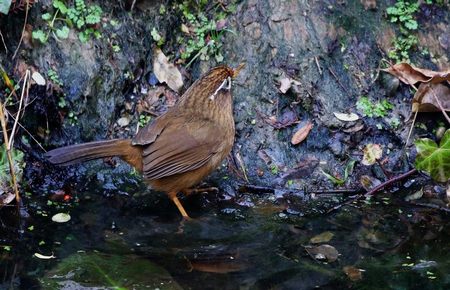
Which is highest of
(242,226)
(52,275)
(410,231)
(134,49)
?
(134,49)

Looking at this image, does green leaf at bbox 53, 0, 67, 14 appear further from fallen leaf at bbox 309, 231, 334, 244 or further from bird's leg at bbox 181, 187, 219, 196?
fallen leaf at bbox 309, 231, 334, 244

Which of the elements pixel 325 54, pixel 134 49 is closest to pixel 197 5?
pixel 134 49

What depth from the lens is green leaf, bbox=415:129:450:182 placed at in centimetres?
564

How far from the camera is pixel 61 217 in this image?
17.7ft

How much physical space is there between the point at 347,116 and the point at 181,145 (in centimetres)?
154

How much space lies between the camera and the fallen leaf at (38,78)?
19.5 ft

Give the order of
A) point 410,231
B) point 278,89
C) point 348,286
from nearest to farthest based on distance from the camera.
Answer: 1. point 348,286
2. point 410,231
3. point 278,89

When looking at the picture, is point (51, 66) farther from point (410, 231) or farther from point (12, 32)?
point (410, 231)

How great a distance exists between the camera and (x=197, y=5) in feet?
22.0

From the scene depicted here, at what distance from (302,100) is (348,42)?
723 millimetres

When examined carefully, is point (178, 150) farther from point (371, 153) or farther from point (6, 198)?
point (371, 153)

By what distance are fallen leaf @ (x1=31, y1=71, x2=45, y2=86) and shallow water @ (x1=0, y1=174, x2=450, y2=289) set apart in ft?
3.05

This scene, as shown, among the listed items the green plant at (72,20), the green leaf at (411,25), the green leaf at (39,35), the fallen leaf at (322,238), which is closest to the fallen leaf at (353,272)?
the fallen leaf at (322,238)

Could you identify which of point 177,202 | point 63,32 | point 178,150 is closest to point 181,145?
point 178,150
